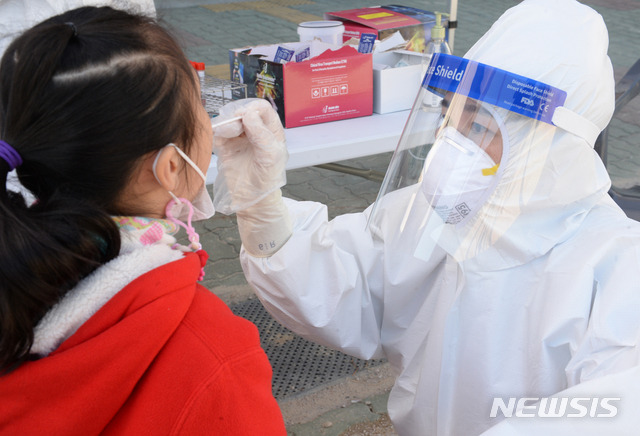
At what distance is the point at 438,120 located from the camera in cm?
131

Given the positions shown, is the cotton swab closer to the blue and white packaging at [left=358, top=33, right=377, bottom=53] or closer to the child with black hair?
the child with black hair

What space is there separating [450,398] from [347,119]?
3.58ft

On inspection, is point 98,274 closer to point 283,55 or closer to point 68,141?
point 68,141

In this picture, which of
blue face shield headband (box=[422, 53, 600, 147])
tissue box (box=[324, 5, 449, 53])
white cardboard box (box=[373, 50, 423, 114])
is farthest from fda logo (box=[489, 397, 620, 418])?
tissue box (box=[324, 5, 449, 53])

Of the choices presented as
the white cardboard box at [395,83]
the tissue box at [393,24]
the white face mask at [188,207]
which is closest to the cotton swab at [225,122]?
the white face mask at [188,207]

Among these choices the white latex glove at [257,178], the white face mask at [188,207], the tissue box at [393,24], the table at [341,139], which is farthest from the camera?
the tissue box at [393,24]

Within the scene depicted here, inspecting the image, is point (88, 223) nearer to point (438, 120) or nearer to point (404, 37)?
point (438, 120)

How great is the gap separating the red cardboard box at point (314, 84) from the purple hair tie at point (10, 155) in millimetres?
1232

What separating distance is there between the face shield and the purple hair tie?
2.54ft

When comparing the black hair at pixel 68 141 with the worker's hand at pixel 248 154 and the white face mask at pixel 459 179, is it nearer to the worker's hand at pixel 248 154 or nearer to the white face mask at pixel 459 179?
the worker's hand at pixel 248 154

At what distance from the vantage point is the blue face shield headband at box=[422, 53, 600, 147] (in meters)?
1.15

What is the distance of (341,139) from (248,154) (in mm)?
641

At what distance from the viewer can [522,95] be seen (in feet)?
3.77

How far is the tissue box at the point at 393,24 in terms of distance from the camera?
2.37m
